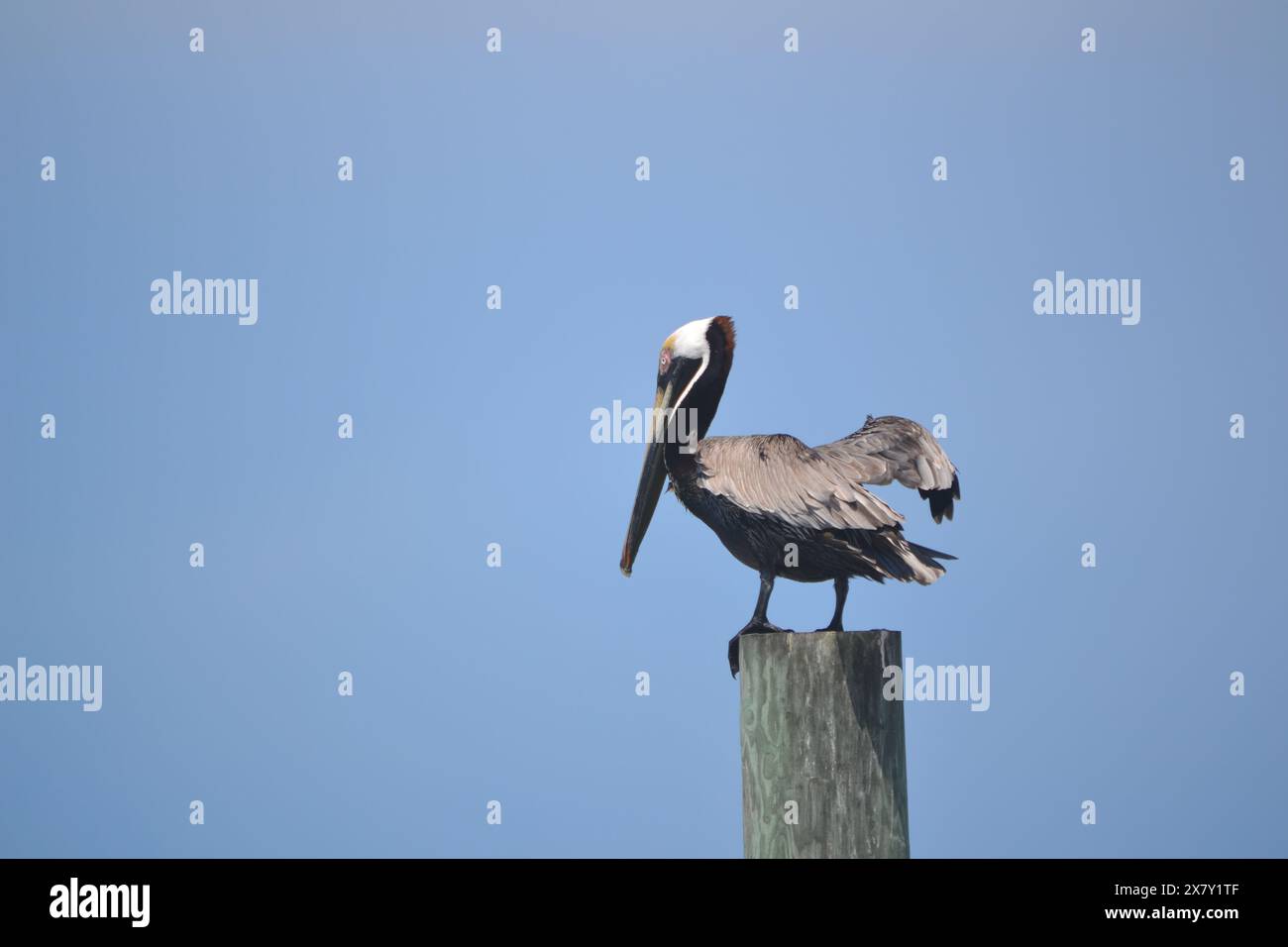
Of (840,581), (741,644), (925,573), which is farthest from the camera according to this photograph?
(840,581)

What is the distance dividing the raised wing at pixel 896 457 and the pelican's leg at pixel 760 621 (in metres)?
0.72

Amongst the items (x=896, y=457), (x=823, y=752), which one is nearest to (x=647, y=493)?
(x=896, y=457)

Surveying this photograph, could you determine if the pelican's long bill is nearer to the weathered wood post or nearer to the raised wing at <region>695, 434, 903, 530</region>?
the raised wing at <region>695, 434, 903, 530</region>

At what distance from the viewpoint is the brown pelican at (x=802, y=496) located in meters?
7.56

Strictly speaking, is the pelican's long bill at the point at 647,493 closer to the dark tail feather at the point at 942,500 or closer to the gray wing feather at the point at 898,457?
the gray wing feather at the point at 898,457

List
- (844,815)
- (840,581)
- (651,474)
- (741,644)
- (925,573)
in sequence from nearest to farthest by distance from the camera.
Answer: (844,815)
(741,644)
(925,573)
(840,581)
(651,474)

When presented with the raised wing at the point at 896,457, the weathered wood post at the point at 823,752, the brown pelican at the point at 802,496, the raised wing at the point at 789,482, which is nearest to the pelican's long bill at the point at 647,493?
the brown pelican at the point at 802,496

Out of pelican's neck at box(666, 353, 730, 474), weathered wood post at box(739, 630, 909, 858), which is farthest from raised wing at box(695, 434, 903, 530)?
weathered wood post at box(739, 630, 909, 858)

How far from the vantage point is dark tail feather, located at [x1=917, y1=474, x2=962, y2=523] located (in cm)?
834

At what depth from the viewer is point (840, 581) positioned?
25.6 ft
